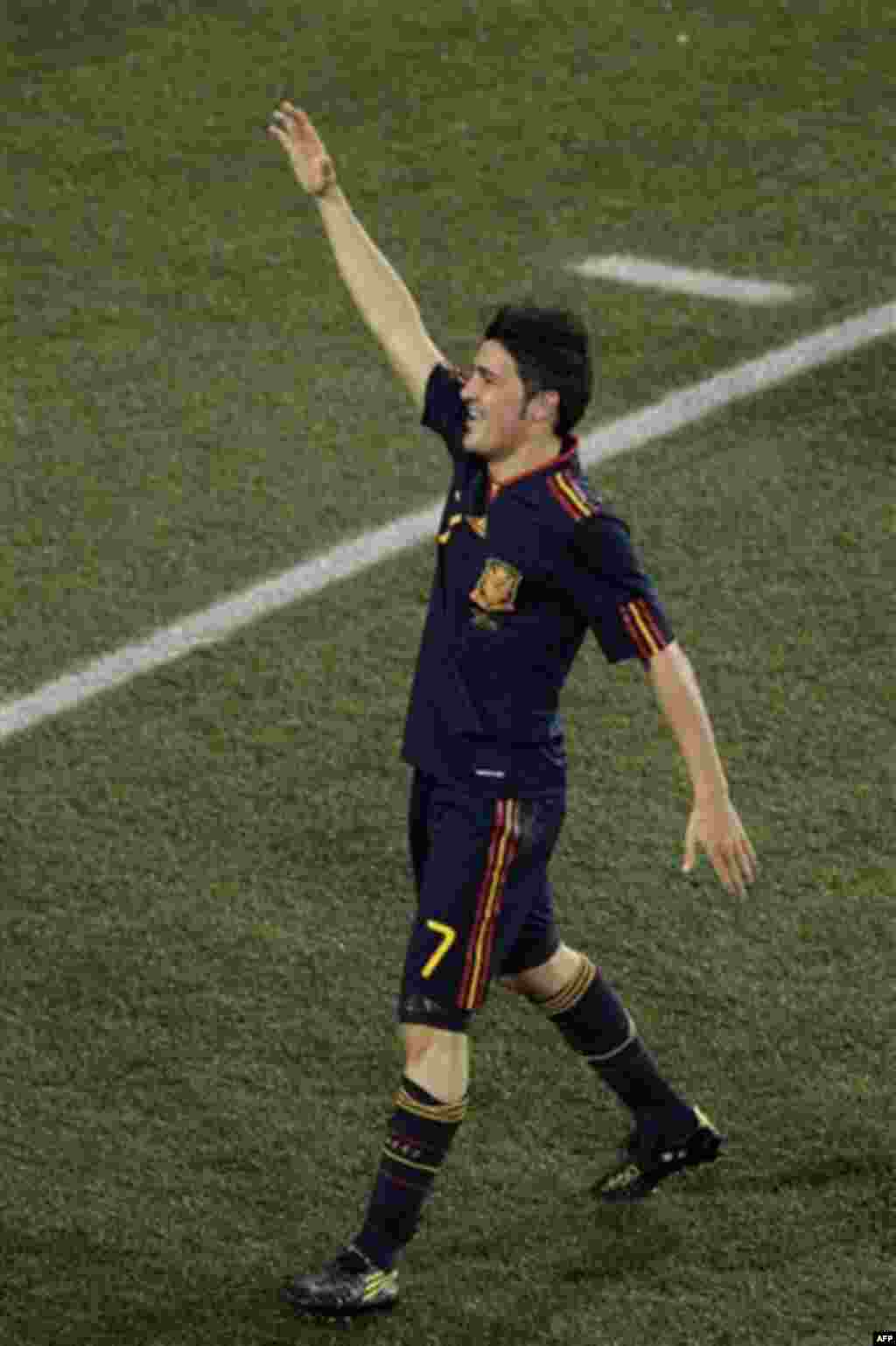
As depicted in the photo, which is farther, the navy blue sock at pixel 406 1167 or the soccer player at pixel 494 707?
the navy blue sock at pixel 406 1167

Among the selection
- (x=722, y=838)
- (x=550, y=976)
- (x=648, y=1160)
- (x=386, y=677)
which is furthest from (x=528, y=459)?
(x=386, y=677)

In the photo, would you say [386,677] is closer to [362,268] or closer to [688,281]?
[362,268]

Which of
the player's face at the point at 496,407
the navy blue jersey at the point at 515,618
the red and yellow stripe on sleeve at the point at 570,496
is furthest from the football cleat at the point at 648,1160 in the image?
the player's face at the point at 496,407

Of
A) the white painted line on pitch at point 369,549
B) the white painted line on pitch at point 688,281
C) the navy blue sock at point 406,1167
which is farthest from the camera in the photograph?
the white painted line on pitch at point 688,281

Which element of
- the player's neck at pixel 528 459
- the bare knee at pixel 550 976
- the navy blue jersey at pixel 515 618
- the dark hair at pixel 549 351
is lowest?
the bare knee at pixel 550 976

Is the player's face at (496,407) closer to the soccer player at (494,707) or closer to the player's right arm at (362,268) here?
the soccer player at (494,707)

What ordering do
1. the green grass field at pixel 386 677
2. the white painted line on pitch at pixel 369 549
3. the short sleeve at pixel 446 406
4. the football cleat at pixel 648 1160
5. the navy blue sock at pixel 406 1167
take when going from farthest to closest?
the white painted line on pitch at pixel 369 549, the football cleat at pixel 648 1160, the green grass field at pixel 386 677, the short sleeve at pixel 446 406, the navy blue sock at pixel 406 1167

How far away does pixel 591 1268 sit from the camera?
7328mm

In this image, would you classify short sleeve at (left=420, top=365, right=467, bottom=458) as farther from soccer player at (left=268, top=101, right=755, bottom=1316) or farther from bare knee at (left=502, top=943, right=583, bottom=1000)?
bare knee at (left=502, top=943, right=583, bottom=1000)

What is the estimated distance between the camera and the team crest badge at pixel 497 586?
7.00m

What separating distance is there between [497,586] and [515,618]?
0.08m

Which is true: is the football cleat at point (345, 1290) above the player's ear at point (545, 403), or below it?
below

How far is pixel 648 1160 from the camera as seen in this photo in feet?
24.9

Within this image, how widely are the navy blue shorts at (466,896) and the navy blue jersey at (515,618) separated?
0.05 m
